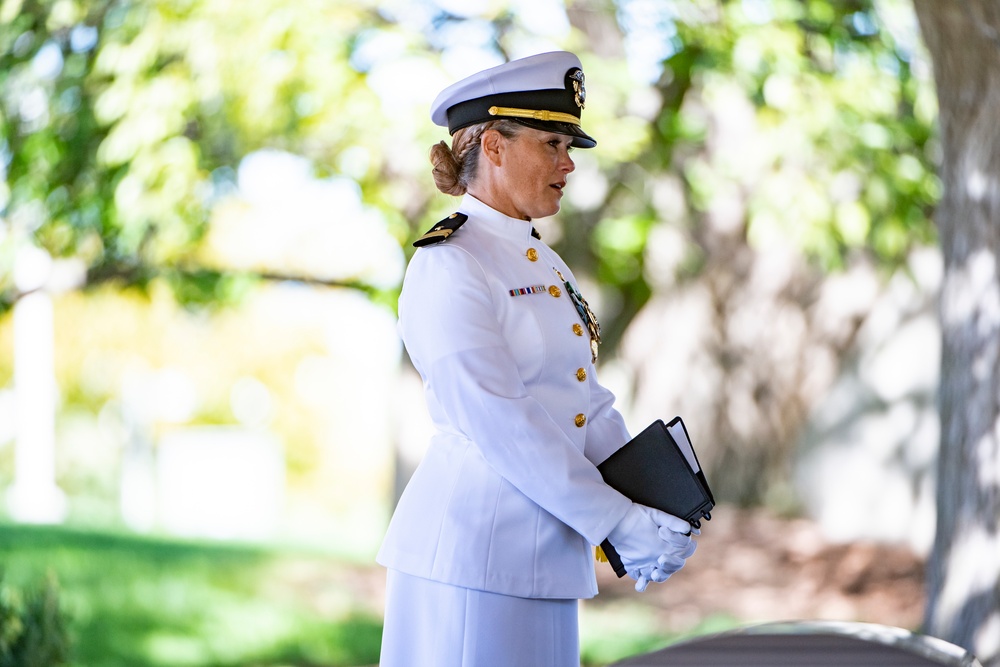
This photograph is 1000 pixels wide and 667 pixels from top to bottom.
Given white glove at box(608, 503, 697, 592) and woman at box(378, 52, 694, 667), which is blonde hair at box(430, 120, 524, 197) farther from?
white glove at box(608, 503, 697, 592)

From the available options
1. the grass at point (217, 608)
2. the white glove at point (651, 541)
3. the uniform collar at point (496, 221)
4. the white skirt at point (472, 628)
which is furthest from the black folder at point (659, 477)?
the grass at point (217, 608)

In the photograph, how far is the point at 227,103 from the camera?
5078mm

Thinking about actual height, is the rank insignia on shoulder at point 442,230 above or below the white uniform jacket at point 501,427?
above

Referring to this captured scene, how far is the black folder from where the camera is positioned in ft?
5.59

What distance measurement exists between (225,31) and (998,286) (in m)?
3.19

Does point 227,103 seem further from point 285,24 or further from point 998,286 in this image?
point 998,286

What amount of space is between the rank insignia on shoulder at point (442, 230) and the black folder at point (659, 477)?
0.45 meters

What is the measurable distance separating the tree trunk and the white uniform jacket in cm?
203

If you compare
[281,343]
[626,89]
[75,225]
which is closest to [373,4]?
[626,89]

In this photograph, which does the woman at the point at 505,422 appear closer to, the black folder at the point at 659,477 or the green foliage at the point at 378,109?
the black folder at the point at 659,477

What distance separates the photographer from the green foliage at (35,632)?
4102 mm

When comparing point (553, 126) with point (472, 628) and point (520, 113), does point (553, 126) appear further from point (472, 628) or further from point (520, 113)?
point (472, 628)

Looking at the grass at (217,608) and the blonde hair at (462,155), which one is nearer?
the blonde hair at (462,155)

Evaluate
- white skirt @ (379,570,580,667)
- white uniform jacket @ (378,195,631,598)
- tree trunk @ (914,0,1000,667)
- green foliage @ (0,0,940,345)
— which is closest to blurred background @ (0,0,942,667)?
green foliage @ (0,0,940,345)
